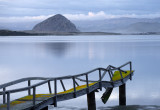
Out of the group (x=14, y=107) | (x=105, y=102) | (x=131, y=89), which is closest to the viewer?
(x=14, y=107)

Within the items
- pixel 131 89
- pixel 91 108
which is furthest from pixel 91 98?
pixel 131 89

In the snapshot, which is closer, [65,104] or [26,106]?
[26,106]

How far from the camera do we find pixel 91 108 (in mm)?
15312

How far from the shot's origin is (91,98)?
1552 cm

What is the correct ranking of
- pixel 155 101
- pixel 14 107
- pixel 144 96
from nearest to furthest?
1. pixel 14 107
2. pixel 155 101
3. pixel 144 96

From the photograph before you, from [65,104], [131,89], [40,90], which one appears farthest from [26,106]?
[131,89]

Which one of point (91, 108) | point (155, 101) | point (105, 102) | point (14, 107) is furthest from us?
point (155, 101)

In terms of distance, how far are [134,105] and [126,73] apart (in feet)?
7.07

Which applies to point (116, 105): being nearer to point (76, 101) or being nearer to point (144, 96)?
point (76, 101)

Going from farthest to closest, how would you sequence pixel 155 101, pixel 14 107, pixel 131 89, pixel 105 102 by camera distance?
pixel 131 89 < pixel 155 101 < pixel 105 102 < pixel 14 107

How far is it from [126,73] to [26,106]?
1001cm

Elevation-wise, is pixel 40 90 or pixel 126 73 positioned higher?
pixel 126 73

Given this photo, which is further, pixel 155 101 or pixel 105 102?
pixel 155 101

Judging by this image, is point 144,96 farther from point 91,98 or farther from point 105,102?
point 91,98
